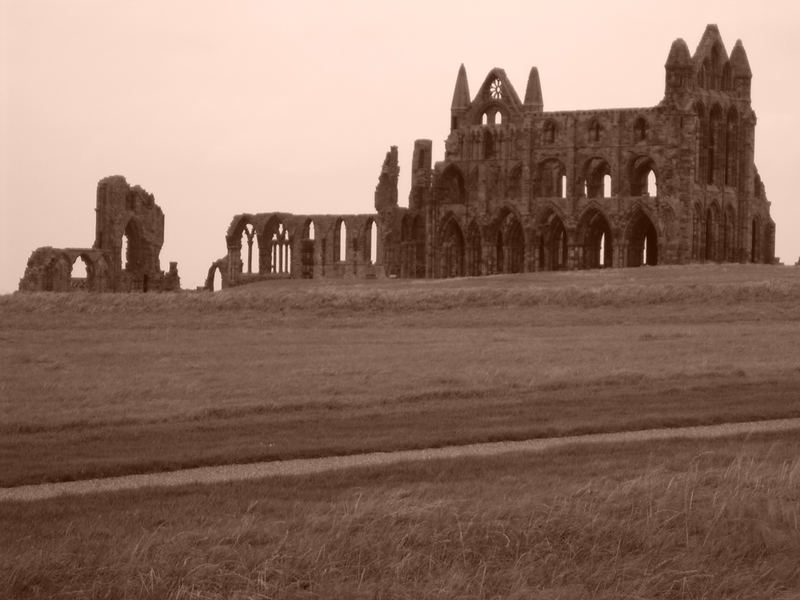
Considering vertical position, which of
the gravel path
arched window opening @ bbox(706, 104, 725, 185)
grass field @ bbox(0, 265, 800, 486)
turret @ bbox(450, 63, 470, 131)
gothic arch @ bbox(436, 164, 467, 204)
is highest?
turret @ bbox(450, 63, 470, 131)

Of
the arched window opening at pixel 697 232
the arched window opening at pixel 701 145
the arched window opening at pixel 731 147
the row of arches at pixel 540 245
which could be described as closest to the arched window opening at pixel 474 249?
the row of arches at pixel 540 245

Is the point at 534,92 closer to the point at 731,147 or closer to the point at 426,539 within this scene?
the point at 731,147

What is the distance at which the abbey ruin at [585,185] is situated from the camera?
262ft

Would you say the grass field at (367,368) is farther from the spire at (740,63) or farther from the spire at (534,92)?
the spire at (534,92)

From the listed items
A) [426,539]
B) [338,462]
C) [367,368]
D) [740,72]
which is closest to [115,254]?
[740,72]

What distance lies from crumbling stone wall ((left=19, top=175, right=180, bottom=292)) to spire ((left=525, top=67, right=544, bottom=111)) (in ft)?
68.8

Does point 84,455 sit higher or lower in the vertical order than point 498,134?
lower

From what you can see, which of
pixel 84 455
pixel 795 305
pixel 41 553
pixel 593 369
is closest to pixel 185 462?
pixel 84 455

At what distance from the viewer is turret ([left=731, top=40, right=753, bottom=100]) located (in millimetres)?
82938

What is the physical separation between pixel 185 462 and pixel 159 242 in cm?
7263

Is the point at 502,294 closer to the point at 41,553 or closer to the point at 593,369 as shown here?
the point at 593,369

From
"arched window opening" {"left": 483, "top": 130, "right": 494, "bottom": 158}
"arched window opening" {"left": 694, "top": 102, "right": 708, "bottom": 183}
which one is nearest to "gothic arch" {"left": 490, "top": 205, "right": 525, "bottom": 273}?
"arched window opening" {"left": 483, "top": 130, "right": 494, "bottom": 158}

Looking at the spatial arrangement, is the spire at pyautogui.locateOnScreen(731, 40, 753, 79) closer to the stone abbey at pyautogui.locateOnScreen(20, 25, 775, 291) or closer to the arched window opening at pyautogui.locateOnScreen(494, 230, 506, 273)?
the stone abbey at pyautogui.locateOnScreen(20, 25, 775, 291)

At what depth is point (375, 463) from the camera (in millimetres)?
18234
